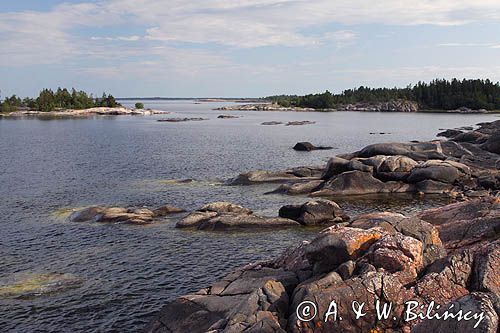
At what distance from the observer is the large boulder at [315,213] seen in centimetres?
4241

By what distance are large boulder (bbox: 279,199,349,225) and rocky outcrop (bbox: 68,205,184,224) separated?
11193 mm

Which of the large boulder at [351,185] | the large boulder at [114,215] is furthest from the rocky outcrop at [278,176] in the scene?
the large boulder at [114,215]

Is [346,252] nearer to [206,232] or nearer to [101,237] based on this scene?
[206,232]

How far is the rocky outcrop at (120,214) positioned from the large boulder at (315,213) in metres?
11.2

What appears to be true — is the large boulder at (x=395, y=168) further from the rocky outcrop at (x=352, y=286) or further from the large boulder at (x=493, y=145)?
the rocky outcrop at (x=352, y=286)

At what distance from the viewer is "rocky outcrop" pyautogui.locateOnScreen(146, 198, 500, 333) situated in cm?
1909

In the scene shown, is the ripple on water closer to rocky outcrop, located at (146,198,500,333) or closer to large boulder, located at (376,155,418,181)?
rocky outcrop, located at (146,198,500,333)

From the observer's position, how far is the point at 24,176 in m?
70.3

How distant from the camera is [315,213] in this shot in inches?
1686

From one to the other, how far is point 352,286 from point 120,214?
97.9 ft

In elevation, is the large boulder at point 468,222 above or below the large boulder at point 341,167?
above

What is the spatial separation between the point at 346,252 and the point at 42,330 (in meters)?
15.5

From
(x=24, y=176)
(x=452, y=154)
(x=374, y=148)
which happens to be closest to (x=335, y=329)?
(x=374, y=148)

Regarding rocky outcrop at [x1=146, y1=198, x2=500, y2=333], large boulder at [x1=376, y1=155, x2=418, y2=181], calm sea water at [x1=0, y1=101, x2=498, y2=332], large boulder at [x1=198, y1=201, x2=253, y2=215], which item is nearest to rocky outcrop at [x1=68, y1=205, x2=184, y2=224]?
calm sea water at [x1=0, y1=101, x2=498, y2=332]
